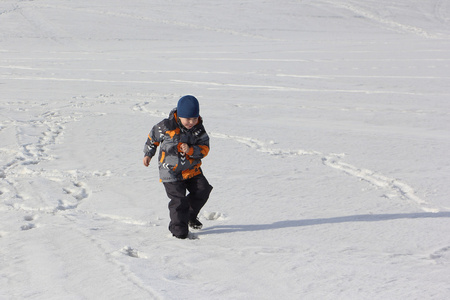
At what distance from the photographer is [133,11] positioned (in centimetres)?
3167

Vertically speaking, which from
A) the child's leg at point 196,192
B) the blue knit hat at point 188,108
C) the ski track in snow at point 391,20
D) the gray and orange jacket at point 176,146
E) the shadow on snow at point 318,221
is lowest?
the shadow on snow at point 318,221

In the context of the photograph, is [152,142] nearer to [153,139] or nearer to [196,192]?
[153,139]

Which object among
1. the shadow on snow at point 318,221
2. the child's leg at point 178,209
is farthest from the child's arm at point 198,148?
the shadow on snow at point 318,221

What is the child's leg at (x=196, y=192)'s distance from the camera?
4055 millimetres

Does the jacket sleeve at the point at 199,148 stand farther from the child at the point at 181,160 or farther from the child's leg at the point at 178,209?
the child's leg at the point at 178,209

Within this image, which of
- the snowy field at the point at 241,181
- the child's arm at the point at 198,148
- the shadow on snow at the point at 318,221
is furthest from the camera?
the shadow on snow at the point at 318,221

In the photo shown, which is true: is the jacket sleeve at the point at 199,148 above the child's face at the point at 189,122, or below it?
below

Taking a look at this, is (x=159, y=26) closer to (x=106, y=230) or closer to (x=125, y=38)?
(x=125, y=38)

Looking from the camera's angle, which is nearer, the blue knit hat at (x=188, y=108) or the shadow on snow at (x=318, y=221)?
the blue knit hat at (x=188, y=108)

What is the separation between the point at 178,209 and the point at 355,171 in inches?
95.5

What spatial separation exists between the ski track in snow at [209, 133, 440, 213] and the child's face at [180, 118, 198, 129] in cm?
191

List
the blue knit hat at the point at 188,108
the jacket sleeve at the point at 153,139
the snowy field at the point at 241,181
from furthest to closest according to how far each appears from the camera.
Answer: the jacket sleeve at the point at 153,139
the blue knit hat at the point at 188,108
the snowy field at the point at 241,181

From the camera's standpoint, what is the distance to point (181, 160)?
3979 mm

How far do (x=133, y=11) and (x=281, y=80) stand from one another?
68.0ft
